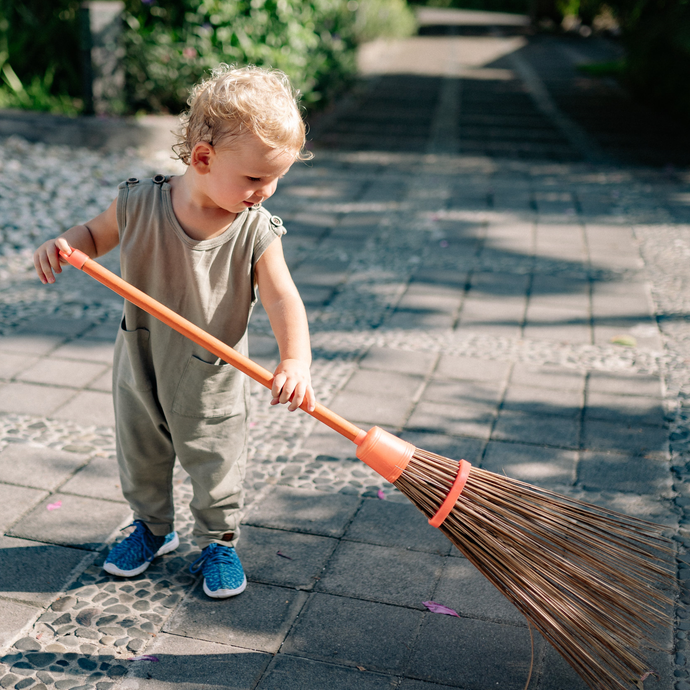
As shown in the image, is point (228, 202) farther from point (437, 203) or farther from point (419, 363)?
point (437, 203)

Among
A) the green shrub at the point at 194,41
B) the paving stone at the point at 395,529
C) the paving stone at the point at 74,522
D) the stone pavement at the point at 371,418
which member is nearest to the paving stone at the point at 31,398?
the stone pavement at the point at 371,418

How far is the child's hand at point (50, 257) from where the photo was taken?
5.98 ft

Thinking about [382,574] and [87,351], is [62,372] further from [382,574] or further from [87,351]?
[382,574]

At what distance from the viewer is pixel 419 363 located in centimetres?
352

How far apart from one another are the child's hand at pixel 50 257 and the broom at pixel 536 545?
0.06 m

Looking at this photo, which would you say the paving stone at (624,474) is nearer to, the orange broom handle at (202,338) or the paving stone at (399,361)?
the paving stone at (399,361)

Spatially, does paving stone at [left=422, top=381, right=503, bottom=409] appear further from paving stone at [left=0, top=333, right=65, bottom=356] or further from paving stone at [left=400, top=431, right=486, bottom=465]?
paving stone at [left=0, top=333, right=65, bottom=356]

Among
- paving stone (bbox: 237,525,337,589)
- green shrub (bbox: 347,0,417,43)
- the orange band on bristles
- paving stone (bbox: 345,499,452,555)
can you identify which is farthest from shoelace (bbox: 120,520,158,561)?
green shrub (bbox: 347,0,417,43)

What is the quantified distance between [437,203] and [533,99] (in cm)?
641

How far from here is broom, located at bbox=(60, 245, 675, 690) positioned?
5.73ft

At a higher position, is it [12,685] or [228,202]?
[228,202]

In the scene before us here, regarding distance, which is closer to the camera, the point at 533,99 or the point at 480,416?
the point at 480,416

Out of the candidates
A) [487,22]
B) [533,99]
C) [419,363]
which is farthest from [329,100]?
[487,22]

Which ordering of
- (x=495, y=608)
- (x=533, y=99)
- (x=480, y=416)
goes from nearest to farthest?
(x=495, y=608) → (x=480, y=416) → (x=533, y=99)
